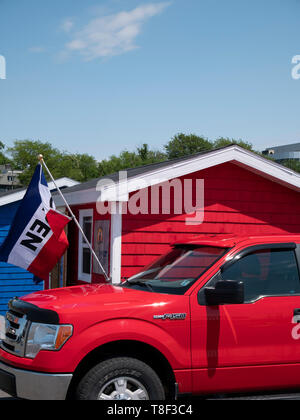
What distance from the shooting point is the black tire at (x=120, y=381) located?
4.50m

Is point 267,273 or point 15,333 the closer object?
point 15,333

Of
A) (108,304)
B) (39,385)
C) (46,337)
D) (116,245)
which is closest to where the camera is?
(39,385)

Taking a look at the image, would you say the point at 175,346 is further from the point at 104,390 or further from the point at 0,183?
the point at 0,183

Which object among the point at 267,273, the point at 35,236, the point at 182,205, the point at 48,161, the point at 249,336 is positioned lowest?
the point at 249,336

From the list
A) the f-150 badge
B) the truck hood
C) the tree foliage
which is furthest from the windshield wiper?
the tree foliage

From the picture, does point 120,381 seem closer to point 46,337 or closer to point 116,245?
point 46,337

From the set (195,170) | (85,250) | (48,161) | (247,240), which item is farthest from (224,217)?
(48,161)

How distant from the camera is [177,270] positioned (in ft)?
18.0

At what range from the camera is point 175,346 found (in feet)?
15.6

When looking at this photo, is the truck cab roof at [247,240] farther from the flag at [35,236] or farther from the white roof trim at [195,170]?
the white roof trim at [195,170]

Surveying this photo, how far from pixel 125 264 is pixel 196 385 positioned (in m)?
4.81

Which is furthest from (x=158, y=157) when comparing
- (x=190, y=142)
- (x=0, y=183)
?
(x=0, y=183)

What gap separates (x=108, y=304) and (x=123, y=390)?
29.2 inches
